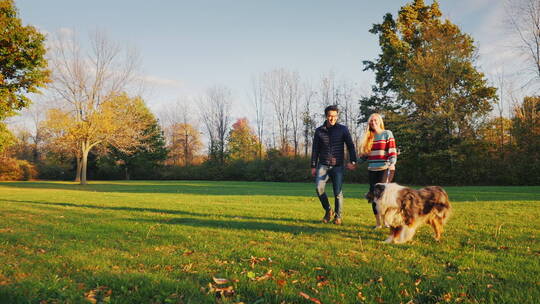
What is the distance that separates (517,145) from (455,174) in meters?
5.38

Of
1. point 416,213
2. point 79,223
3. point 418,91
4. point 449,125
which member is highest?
point 418,91

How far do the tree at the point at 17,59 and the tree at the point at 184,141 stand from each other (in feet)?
135

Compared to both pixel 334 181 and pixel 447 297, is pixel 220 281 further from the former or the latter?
pixel 334 181

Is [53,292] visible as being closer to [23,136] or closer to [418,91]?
[418,91]

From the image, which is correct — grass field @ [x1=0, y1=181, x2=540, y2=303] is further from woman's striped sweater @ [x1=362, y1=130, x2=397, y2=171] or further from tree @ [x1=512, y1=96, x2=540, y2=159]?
tree @ [x1=512, y1=96, x2=540, y2=159]

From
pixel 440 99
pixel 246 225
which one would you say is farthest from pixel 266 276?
pixel 440 99

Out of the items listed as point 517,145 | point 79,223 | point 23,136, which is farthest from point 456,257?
point 23,136

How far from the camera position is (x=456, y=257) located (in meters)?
4.18

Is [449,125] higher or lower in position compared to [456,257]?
higher

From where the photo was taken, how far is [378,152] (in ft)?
20.4

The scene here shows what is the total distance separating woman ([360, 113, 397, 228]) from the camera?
6109 millimetres

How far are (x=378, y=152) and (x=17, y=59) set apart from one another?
19819 millimetres

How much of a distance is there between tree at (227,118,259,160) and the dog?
45.4 meters

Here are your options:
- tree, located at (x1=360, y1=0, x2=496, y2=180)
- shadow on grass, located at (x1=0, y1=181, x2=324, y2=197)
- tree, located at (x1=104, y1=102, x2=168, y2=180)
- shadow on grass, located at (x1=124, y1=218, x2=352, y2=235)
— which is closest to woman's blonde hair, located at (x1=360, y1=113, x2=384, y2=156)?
shadow on grass, located at (x1=124, y1=218, x2=352, y2=235)
